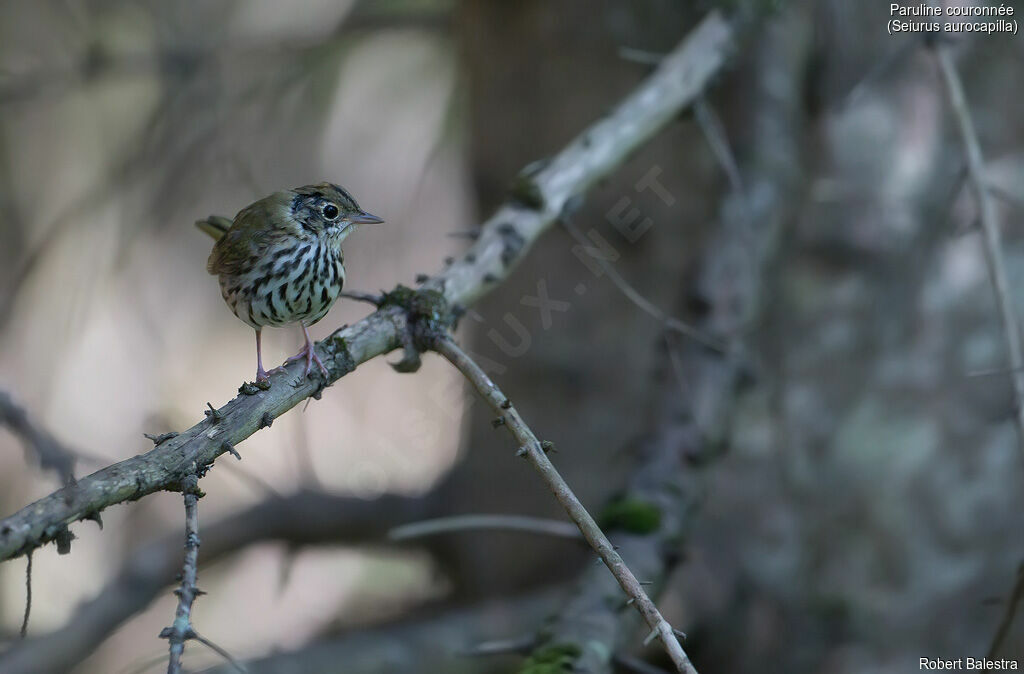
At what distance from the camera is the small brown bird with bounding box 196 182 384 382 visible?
307cm

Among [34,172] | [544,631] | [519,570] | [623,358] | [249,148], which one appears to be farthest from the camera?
[34,172]

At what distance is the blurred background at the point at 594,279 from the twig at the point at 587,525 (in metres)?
1.45

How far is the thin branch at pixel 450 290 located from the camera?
1.84 meters

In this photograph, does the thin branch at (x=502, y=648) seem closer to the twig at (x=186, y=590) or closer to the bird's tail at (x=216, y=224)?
the twig at (x=186, y=590)

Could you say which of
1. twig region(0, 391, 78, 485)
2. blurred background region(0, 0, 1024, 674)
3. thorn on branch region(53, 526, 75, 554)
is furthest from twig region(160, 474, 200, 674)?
blurred background region(0, 0, 1024, 674)

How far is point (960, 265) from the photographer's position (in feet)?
15.0

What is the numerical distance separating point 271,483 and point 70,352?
1931 mm

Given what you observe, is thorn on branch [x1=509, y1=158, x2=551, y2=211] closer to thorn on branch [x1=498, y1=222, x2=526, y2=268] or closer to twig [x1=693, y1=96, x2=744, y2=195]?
thorn on branch [x1=498, y1=222, x2=526, y2=268]

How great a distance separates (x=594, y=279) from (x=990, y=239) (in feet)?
6.97

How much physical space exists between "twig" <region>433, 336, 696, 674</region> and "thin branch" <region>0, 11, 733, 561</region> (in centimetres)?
45

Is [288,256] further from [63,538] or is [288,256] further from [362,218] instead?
[63,538]

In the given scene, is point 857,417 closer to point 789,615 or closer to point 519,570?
point 789,615

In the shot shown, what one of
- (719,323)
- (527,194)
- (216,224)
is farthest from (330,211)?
(719,323)

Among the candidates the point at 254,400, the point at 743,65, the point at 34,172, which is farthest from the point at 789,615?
the point at 34,172
